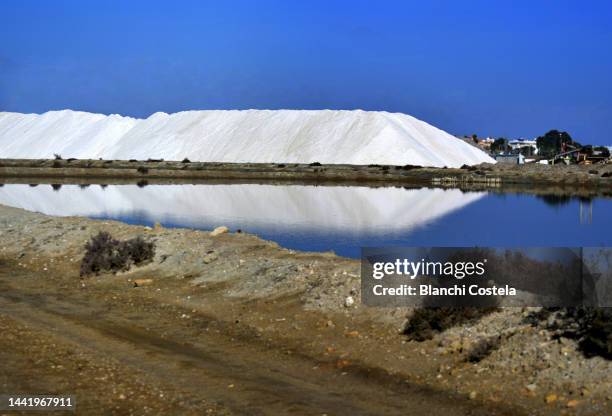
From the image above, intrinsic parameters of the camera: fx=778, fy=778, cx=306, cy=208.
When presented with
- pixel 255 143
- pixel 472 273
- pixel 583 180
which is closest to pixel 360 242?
pixel 472 273

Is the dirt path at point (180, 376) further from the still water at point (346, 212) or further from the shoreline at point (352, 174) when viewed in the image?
the shoreline at point (352, 174)

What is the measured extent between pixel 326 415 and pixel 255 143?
60.5 metres

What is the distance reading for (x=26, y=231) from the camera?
1566cm

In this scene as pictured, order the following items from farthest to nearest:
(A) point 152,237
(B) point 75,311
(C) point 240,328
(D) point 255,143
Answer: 1. (D) point 255,143
2. (A) point 152,237
3. (B) point 75,311
4. (C) point 240,328

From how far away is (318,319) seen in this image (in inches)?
326

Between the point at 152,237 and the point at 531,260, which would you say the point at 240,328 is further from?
the point at 152,237

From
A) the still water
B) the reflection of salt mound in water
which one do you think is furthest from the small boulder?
the reflection of salt mound in water

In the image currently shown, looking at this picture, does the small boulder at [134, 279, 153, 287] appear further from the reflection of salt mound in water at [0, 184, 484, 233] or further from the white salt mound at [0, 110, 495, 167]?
the white salt mound at [0, 110, 495, 167]

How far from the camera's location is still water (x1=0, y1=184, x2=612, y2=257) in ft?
60.6

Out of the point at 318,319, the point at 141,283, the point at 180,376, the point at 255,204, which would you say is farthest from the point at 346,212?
the point at 180,376

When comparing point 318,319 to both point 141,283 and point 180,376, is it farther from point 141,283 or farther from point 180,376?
point 141,283

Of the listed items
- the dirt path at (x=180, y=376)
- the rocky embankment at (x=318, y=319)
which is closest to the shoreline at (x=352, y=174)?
→ the rocky embankment at (x=318, y=319)

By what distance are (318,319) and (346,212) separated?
1699 cm

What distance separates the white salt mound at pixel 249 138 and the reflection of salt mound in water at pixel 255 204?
20.8 meters
